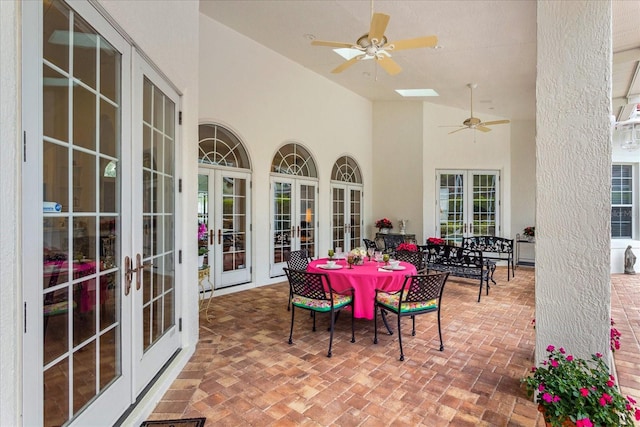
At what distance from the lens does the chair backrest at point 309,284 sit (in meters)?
3.43

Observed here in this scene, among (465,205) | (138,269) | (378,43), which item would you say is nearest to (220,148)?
(378,43)

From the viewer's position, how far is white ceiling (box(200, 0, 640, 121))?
173 inches

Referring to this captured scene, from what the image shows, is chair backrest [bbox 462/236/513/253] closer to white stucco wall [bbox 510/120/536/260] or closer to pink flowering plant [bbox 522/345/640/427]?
white stucco wall [bbox 510/120/536/260]

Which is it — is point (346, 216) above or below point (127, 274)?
above

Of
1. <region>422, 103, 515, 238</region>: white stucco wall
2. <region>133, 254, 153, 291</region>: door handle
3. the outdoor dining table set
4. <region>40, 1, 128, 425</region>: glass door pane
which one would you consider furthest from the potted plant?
<region>40, 1, 128, 425</region>: glass door pane

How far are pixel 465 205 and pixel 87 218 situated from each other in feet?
28.4

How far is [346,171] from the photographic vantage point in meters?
8.51

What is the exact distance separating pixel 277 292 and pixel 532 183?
281 inches

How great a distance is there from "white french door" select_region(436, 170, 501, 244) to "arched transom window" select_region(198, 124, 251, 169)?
5291mm

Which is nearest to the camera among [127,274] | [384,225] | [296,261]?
[127,274]

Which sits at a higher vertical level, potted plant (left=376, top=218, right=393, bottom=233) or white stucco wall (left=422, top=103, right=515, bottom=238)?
white stucco wall (left=422, top=103, right=515, bottom=238)

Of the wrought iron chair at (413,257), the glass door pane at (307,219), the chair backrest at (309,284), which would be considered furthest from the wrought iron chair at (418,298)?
the glass door pane at (307,219)
